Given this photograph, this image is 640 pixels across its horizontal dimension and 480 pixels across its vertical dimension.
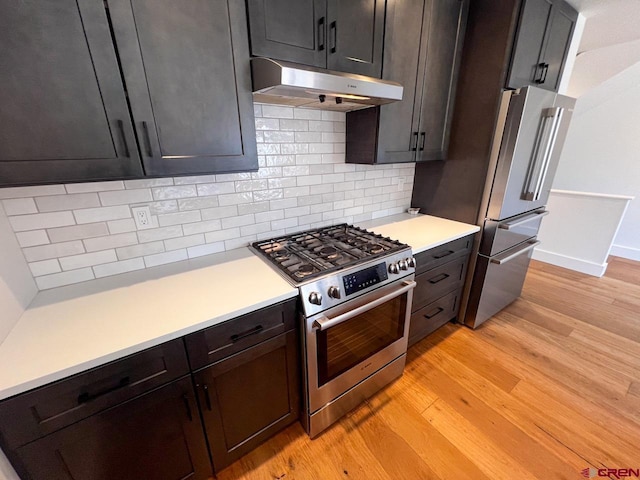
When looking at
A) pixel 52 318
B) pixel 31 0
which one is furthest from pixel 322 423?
pixel 31 0

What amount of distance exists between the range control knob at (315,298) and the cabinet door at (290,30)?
1.07m

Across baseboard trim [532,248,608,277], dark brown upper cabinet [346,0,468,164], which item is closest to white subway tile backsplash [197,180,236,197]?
dark brown upper cabinet [346,0,468,164]

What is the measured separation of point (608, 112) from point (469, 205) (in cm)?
368

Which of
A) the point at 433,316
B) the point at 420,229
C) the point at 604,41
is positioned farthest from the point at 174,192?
the point at 604,41

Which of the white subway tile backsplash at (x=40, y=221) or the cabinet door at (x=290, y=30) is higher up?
the cabinet door at (x=290, y=30)

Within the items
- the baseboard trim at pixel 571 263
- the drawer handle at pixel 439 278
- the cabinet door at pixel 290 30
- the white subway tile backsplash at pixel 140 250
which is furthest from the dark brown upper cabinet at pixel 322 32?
the baseboard trim at pixel 571 263

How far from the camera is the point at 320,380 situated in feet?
4.54

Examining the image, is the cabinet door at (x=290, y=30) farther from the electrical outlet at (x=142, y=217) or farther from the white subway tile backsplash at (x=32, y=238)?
the white subway tile backsplash at (x=32, y=238)

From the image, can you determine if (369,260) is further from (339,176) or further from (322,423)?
(322,423)

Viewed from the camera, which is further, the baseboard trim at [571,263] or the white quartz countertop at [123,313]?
the baseboard trim at [571,263]

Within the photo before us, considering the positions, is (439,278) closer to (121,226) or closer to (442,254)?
(442,254)

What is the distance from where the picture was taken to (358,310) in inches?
52.5

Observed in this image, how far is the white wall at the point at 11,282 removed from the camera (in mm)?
927

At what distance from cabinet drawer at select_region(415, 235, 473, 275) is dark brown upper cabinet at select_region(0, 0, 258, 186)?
132 centimetres
